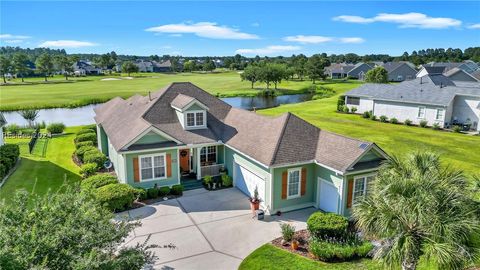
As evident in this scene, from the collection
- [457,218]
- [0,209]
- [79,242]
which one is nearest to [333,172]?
[457,218]

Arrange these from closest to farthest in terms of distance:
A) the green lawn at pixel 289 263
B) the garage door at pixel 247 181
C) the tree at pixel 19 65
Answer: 1. the green lawn at pixel 289 263
2. the garage door at pixel 247 181
3. the tree at pixel 19 65

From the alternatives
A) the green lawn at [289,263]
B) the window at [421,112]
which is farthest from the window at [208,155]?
the window at [421,112]

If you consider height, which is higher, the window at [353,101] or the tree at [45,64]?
the tree at [45,64]

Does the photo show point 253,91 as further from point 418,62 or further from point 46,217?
point 418,62

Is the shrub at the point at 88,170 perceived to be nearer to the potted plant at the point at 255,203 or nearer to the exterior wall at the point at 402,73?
the potted plant at the point at 255,203

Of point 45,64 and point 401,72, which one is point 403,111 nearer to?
point 401,72
